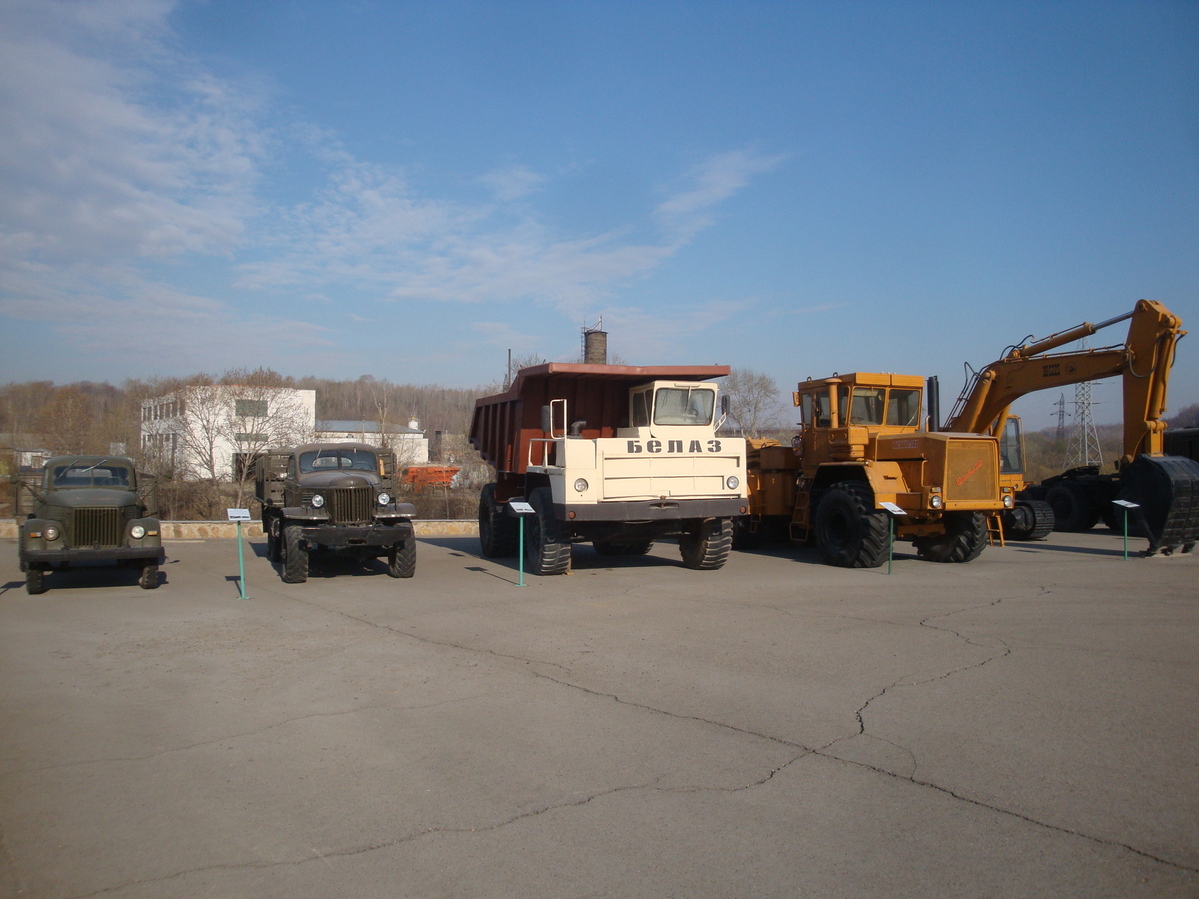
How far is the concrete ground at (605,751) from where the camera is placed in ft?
12.2

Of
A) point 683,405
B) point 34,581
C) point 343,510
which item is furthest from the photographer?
point 683,405

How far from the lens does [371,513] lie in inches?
514

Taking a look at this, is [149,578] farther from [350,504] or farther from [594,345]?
[594,345]

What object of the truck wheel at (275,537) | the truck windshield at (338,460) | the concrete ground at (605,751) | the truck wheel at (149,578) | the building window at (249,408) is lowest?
the concrete ground at (605,751)

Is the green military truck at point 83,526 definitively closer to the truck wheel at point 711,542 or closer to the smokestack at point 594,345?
the truck wheel at point 711,542

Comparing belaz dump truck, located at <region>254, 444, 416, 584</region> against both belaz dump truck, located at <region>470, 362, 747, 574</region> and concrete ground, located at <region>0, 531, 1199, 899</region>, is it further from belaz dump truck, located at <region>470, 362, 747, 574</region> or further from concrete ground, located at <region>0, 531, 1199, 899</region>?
concrete ground, located at <region>0, 531, 1199, 899</region>

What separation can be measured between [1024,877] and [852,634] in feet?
16.2

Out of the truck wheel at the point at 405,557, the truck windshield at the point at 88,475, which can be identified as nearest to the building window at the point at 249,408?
the truck windshield at the point at 88,475

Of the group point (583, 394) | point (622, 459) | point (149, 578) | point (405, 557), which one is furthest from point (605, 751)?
point (149, 578)

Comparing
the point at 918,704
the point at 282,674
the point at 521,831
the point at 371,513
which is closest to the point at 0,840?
the point at 521,831

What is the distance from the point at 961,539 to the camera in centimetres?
1426

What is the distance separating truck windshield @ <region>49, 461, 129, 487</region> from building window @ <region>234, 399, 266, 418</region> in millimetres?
18188

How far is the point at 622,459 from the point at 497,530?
4.42m

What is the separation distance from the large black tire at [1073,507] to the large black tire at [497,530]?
43.4ft
